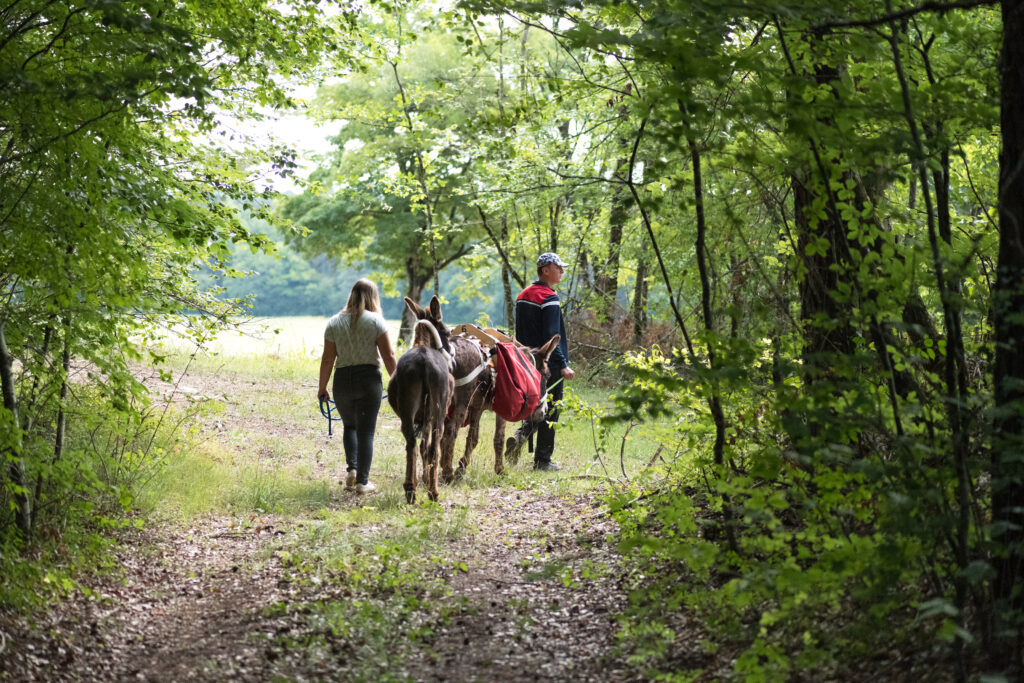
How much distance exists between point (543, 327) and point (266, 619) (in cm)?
509

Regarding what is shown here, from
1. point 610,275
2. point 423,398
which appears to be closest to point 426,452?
point 423,398

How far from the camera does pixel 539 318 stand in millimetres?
9195

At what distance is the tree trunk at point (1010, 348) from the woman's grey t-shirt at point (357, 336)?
5188 millimetres

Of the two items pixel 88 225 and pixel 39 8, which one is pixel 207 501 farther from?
pixel 39 8

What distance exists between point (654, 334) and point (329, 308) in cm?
4853

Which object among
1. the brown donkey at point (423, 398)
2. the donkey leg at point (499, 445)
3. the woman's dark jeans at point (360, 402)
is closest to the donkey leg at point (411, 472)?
the brown donkey at point (423, 398)

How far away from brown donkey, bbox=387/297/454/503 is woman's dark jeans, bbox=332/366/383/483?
39 cm

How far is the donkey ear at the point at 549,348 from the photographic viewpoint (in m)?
8.88

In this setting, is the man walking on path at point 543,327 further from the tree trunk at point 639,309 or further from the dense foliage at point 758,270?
the tree trunk at point 639,309

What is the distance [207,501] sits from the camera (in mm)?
7246

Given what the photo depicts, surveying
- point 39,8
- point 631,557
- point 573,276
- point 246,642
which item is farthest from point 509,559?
point 573,276

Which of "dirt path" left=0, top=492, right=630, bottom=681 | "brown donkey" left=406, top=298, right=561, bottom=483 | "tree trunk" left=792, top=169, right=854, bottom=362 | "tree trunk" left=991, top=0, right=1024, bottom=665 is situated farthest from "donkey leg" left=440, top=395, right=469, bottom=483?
"tree trunk" left=991, top=0, right=1024, bottom=665

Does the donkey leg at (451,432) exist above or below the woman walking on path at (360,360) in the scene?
below

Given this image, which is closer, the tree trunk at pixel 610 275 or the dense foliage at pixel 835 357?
the dense foliage at pixel 835 357
